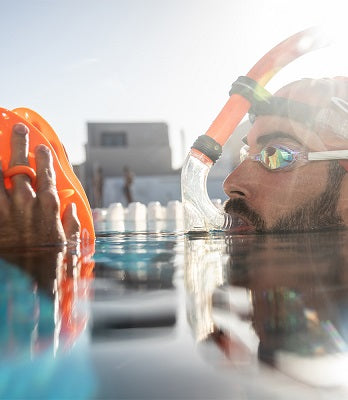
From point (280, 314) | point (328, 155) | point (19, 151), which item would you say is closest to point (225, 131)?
point (328, 155)

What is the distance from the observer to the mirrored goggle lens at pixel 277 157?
2.36 meters

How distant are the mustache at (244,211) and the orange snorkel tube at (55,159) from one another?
0.80m

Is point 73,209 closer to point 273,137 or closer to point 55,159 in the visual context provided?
point 55,159

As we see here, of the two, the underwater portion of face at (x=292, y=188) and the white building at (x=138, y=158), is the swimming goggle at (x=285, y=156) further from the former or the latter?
the white building at (x=138, y=158)

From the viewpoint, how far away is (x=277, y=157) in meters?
2.36

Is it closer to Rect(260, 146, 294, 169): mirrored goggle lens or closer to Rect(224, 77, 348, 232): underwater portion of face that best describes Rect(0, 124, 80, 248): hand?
Rect(224, 77, 348, 232): underwater portion of face

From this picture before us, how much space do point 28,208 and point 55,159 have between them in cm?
41

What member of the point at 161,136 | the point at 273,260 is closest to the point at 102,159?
the point at 161,136

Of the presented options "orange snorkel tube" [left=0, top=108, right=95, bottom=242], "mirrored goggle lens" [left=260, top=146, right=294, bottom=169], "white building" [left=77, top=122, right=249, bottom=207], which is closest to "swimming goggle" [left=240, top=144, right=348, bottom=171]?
"mirrored goggle lens" [left=260, top=146, right=294, bottom=169]

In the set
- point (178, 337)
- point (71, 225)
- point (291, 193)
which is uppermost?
point (291, 193)

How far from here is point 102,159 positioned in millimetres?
18891

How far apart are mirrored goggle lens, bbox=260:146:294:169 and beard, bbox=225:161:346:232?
0.23 meters

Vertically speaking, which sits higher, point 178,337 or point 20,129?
point 20,129

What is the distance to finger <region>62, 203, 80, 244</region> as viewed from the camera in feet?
5.63
